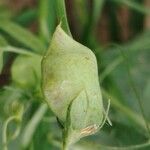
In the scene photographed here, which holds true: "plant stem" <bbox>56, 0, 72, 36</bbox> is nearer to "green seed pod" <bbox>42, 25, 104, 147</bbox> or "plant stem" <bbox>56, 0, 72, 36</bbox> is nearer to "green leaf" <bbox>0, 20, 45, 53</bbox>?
"green seed pod" <bbox>42, 25, 104, 147</bbox>

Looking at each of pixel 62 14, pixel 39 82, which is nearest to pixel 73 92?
pixel 62 14

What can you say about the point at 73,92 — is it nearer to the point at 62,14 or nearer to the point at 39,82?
the point at 62,14

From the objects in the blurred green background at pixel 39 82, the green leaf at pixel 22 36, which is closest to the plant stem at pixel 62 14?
the blurred green background at pixel 39 82

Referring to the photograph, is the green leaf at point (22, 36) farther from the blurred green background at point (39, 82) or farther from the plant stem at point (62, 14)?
the plant stem at point (62, 14)

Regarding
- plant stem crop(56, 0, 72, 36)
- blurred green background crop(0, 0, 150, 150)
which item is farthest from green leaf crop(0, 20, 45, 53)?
plant stem crop(56, 0, 72, 36)

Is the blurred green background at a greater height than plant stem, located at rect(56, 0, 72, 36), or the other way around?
plant stem, located at rect(56, 0, 72, 36)

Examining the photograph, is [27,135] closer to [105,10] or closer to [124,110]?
[124,110]

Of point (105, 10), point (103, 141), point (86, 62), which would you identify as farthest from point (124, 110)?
point (105, 10)
